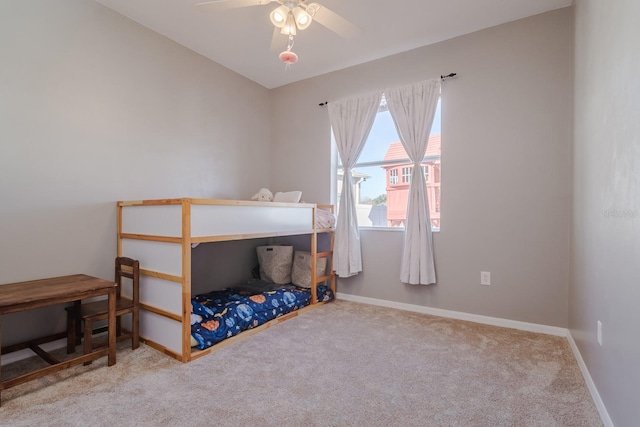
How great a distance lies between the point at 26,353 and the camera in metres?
2.01

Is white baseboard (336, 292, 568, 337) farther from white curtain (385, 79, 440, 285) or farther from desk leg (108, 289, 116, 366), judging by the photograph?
desk leg (108, 289, 116, 366)

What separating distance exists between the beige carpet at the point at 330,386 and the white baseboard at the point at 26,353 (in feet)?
0.32

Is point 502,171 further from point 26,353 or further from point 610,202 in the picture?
point 26,353

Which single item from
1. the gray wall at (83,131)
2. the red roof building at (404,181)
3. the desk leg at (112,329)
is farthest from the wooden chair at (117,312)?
the red roof building at (404,181)

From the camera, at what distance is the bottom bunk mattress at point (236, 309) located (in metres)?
2.16

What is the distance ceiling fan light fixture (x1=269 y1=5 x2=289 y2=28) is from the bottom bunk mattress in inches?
79.9

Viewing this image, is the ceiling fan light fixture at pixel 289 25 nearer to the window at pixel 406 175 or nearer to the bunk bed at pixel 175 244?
the bunk bed at pixel 175 244

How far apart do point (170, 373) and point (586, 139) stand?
279cm

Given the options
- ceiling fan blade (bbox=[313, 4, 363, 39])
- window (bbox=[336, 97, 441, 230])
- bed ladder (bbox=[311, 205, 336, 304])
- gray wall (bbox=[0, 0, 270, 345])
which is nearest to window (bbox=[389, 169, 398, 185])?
window (bbox=[336, 97, 441, 230])

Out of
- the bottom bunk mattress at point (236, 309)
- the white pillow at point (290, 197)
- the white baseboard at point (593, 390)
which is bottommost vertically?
the white baseboard at point (593, 390)

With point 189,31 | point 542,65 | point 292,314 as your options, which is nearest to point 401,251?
point 292,314

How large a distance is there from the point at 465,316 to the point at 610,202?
167 centimetres

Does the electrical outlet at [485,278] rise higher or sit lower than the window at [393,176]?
lower

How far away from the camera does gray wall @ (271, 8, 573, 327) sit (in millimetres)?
2436
